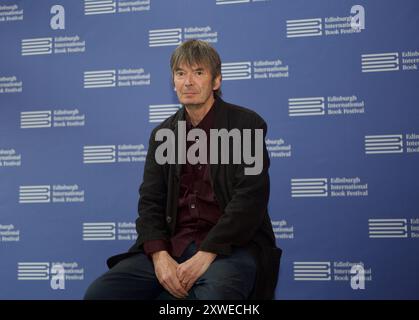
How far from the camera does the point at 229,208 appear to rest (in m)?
2.30

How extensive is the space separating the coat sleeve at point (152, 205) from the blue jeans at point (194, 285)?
113 millimetres

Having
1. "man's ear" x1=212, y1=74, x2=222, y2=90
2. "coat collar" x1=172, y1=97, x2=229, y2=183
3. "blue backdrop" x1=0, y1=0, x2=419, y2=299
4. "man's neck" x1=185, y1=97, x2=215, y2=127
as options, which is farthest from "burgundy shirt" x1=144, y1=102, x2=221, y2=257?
"blue backdrop" x1=0, y1=0, x2=419, y2=299

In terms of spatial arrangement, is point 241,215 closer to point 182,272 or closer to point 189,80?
point 182,272

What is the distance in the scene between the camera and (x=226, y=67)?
3963 mm

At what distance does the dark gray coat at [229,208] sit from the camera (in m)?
2.26

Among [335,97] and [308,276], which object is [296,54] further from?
[308,276]

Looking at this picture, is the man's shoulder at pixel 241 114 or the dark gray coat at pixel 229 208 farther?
the man's shoulder at pixel 241 114

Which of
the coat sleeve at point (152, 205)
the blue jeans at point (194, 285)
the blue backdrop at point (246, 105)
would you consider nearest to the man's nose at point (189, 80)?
the coat sleeve at point (152, 205)

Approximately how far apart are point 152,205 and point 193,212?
205 mm

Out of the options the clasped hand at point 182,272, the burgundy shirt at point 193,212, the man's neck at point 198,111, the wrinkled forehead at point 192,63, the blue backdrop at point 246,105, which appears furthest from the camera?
the blue backdrop at point 246,105

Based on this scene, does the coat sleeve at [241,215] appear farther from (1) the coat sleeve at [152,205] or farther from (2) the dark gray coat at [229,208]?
(1) the coat sleeve at [152,205]

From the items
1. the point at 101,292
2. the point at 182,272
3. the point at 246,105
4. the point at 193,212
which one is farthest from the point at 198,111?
the point at 246,105

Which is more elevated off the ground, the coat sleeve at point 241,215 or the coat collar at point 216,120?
the coat collar at point 216,120

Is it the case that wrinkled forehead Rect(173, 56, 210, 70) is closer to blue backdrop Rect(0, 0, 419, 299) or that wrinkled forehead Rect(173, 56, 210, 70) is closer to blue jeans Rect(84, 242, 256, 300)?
blue jeans Rect(84, 242, 256, 300)
